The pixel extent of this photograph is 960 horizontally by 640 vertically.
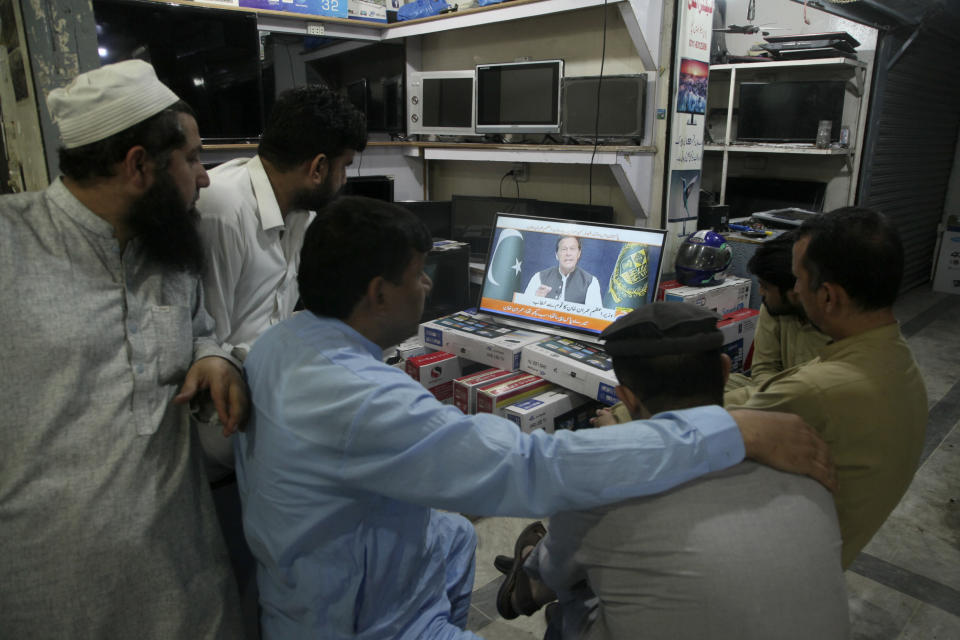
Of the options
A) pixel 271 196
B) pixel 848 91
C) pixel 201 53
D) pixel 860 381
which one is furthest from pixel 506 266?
Result: pixel 848 91

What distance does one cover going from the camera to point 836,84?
4957mm

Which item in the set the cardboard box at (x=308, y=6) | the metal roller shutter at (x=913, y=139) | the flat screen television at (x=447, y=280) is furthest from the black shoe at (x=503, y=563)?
the metal roller shutter at (x=913, y=139)

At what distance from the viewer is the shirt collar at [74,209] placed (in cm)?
116

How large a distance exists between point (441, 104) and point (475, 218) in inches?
29.7

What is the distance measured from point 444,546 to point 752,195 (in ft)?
17.7

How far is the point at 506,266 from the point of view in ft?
9.19

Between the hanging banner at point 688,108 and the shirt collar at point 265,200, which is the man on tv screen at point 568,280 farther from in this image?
the shirt collar at point 265,200

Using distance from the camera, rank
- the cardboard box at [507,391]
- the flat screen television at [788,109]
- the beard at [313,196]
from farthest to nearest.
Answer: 1. the flat screen television at [788,109]
2. the cardboard box at [507,391]
3. the beard at [313,196]

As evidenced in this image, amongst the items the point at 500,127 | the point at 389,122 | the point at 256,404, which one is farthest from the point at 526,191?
the point at 256,404

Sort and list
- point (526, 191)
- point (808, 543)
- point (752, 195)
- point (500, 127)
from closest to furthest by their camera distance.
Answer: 1. point (808, 543)
2. point (500, 127)
3. point (526, 191)
4. point (752, 195)

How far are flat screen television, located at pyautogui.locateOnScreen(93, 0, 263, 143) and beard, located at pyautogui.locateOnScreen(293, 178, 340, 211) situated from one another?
5.57 ft

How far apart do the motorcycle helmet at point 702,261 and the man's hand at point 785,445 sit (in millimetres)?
1928

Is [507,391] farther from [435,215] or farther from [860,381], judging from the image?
[435,215]

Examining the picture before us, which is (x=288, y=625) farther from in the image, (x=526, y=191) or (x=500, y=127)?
(x=526, y=191)
